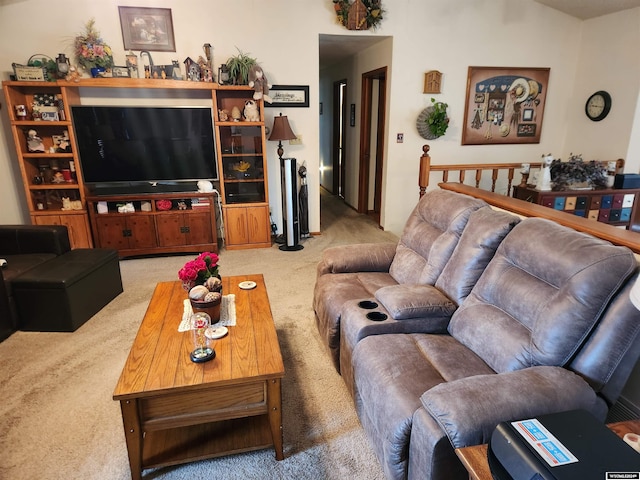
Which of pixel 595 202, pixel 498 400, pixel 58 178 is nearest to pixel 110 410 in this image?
pixel 498 400

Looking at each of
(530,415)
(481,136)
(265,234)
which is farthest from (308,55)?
(530,415)

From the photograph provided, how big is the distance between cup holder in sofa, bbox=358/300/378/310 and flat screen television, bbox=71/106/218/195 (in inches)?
112

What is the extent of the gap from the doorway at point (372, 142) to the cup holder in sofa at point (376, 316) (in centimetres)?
362

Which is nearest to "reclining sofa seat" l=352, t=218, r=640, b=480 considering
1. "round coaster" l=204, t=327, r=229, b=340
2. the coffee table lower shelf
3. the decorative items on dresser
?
the coffee table lower shelf

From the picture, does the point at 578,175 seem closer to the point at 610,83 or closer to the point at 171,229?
the point at 610,83

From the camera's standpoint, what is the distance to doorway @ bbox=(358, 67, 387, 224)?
5500mm

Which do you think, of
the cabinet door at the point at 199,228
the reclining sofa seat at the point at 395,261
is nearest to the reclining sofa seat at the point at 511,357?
the reclining sofa seat at the point at 395,261

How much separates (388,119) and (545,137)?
2.19 metres

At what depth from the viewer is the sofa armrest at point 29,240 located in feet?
10.3

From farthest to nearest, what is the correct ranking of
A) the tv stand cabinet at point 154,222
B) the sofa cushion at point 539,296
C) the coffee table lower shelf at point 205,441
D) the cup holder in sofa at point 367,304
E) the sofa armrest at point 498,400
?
the tv stand cabinet at point 154,222, the cup holder in sofa at point 367,304, the coffee table lower shelf at point 205,441, the sofa cushion at point 539,296, the sofa armrest at point 498,400

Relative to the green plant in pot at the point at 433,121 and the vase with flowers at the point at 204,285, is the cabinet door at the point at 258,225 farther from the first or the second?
the vase with flowers at the point at 204,285

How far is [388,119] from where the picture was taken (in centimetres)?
487

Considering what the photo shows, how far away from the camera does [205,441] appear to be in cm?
178

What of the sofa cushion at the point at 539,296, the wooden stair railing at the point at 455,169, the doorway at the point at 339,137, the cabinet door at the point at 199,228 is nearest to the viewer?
the sofa cushion at the point at 539,296
